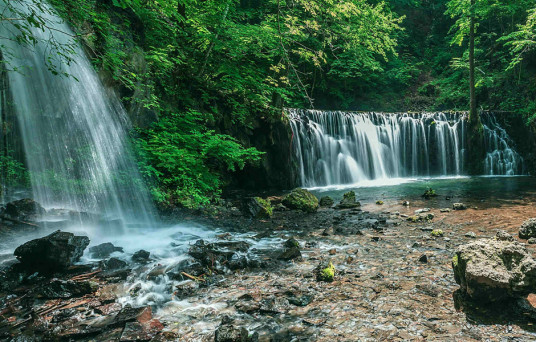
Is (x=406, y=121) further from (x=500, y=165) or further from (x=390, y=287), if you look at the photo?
(x=390, y=287)

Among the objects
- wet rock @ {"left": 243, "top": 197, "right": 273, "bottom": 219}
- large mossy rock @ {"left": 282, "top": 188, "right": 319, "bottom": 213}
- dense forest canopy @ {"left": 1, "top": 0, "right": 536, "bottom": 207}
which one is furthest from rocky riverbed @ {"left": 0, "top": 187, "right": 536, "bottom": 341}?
large mossy rock @ {"left": 282, "top": 188, "right": 319, "bottom": 213}

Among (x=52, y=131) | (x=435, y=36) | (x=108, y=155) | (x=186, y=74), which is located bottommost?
(x=108, y=155)

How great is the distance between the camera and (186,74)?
28.6 ft

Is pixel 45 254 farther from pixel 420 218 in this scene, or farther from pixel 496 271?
pixel 420 218

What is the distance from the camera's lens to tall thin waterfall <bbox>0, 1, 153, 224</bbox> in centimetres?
532

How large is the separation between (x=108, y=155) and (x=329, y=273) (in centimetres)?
568

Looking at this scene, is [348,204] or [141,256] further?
[348,204]

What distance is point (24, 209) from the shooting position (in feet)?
18.3

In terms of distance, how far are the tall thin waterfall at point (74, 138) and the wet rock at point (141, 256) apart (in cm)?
229

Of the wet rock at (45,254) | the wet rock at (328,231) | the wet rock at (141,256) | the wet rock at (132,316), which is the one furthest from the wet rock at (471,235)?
the wet rock at (45,254)

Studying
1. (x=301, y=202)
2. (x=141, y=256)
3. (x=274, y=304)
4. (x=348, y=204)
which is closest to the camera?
(x=274, y=304)

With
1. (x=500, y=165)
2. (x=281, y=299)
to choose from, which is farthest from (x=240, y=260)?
(x=500, y=165)

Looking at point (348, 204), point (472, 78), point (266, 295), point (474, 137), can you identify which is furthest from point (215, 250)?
point (472, 78)

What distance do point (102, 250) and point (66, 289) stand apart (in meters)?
1.40
